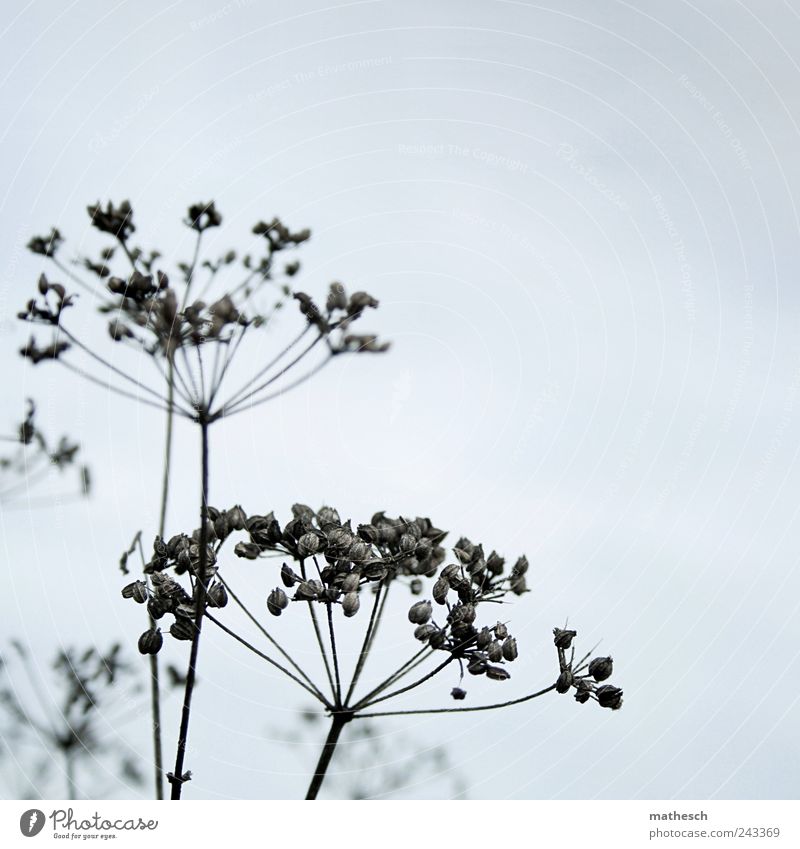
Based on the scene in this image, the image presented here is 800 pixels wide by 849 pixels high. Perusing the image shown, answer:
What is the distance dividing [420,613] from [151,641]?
2.05ft

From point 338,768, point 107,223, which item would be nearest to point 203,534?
point 107,223

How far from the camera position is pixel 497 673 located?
2.18m

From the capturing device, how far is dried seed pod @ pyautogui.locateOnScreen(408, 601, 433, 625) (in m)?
2.20

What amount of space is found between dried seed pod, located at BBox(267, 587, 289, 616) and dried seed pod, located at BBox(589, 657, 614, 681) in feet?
2.43

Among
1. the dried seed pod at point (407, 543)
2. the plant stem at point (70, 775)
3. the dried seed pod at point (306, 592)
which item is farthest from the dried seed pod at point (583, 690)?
the plant stem at point (70, 775)

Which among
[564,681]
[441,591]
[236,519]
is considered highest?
[236,519]

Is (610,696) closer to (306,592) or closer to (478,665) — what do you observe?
(478,665)

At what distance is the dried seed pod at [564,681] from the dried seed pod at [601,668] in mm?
60

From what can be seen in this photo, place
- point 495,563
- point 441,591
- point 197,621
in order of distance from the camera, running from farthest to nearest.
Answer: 1. point 495,563
2. point 441,591
3. point 197,621

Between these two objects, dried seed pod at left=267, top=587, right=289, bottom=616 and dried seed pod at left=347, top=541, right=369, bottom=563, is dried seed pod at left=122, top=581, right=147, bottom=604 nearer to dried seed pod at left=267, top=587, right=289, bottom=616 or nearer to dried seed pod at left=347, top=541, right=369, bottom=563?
dried seed pod at left=267, top=587, right=289, bottom=616

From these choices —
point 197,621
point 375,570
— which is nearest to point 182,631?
point 197,621

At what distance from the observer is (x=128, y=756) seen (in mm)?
2652
